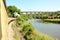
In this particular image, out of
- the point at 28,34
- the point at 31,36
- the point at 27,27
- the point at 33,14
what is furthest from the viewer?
the point at 33,14

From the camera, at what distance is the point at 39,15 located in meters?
86.9

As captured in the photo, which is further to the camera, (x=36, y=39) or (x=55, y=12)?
(x=55, y=12)

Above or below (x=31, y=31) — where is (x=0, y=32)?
above

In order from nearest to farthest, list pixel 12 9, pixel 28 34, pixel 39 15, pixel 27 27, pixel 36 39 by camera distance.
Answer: pixel 36 39
pixel 28 34
pixel 27 27
pixel 12 9
pixel 39 15

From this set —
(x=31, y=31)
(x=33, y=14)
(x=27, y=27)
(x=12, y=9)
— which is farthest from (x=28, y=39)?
(x=33, y=14)

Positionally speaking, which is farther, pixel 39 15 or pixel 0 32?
pixel 39 15

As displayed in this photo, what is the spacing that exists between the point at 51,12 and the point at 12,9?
37844 mm

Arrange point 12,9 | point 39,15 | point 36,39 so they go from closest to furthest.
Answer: point 36,39 < point 12,9 < point 39,15

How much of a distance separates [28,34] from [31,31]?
0.58 metres

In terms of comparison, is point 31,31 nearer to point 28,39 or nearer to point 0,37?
point 28,39

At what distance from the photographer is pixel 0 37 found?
2.20 feet

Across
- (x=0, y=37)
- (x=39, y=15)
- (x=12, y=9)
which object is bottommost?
(x=39, y=15)

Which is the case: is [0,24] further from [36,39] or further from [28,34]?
[28,34]

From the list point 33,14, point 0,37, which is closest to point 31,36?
point 0,37
